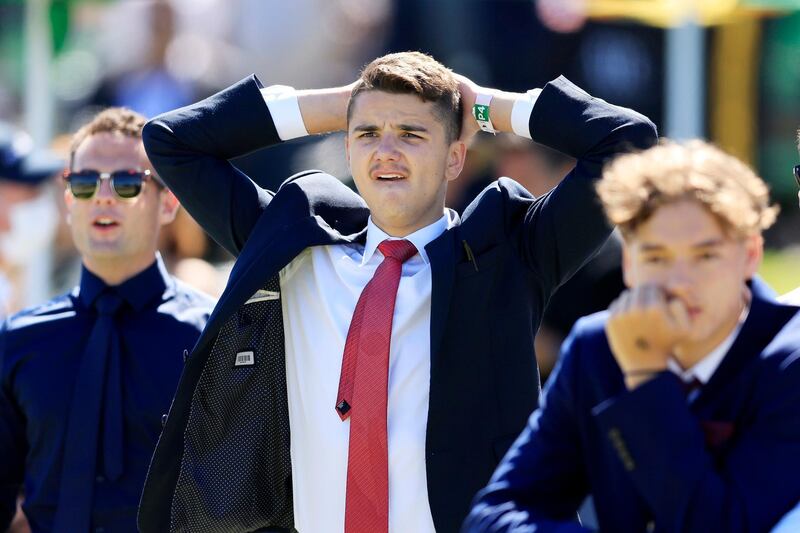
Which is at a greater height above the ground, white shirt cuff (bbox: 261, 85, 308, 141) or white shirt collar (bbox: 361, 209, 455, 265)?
white shirt cuff (bbox: 261, 85, 308, 141)

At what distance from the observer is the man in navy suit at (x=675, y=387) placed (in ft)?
8.55

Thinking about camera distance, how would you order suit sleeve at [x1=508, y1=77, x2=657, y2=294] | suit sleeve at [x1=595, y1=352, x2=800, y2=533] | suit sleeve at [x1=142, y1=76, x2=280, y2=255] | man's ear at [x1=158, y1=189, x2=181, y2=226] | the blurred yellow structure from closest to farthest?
1. suit sleeve at [x1=595, y1=352, x2=800, y2=533]
2. suit sleeve at [x1=508, y1=77, x2=657, y2=294]
3. suit sleeve at [x1=142, y1=76, x2=280, y2=255]
4. man's ear at [x1=158, y1=189, x2=181, y2=226]
5. the blurred yellow structure

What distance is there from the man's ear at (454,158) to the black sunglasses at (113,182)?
1.33 m

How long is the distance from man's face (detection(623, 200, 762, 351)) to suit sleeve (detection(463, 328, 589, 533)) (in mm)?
250

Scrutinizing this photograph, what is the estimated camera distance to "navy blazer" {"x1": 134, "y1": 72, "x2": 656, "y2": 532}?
3.87 metres

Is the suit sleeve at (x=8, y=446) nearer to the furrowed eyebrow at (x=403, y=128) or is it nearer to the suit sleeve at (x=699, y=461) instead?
the furrowed eyebrow at (x=403, y=128)

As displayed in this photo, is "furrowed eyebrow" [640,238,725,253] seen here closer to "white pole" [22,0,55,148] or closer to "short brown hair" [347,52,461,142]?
"short brown hair" [347,52,461,142]

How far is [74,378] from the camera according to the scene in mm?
4793

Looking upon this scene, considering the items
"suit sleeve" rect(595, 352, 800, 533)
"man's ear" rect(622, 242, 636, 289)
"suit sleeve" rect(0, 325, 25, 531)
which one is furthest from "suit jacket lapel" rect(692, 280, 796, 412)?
"suit sleeve" rect(0, 325, 25, 531)

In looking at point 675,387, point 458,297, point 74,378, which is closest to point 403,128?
point 458,297

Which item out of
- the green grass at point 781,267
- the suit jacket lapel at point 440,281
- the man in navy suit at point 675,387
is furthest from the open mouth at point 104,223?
the green grass at point 781,267

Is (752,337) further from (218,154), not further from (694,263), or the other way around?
(218,154)

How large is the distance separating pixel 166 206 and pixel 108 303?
0.49 metres

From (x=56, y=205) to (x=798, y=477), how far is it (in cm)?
605
